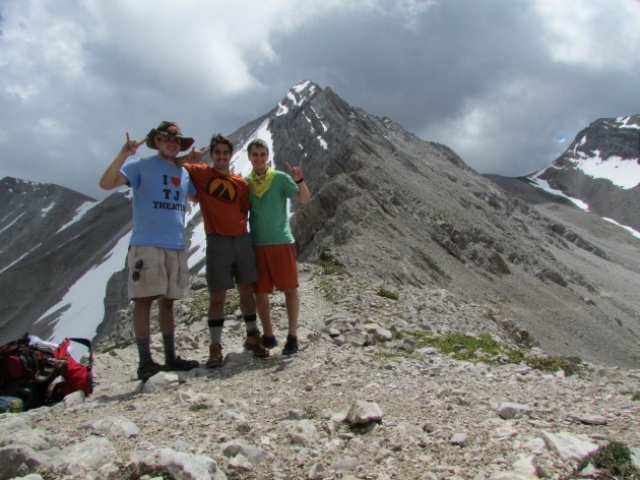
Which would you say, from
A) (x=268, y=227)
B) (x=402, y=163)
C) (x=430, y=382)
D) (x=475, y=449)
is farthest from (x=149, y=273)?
(x=402, y=163)

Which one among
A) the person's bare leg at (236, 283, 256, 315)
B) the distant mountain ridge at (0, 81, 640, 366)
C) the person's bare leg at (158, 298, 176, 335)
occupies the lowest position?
the person's bare leg at (158, 298, 176, 335)

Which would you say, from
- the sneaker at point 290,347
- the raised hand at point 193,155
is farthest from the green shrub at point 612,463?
the raised hand at point 193,155

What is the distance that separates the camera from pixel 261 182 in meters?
8.00

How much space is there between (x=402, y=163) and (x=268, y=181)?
154 ft

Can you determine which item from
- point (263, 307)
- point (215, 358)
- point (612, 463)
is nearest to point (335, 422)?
point (612, 463)

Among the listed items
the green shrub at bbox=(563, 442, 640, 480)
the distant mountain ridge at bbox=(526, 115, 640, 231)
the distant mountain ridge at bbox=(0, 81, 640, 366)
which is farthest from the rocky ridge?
the distant mountain ridge at bbox=(526, 115, 640, 231)

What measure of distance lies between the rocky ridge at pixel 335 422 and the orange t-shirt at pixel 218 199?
194cm

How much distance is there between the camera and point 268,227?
8.00 metres

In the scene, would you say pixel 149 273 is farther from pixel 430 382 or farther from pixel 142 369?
pixel 430 382

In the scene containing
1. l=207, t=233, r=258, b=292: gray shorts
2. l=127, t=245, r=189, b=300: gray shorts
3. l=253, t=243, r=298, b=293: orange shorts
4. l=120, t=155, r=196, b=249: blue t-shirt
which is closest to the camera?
l=127, t=245, r=189, b=300: gray shorts

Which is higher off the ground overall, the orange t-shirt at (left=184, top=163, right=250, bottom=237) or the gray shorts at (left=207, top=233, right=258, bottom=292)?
the orange t-shirt at (left=184, top=163, right=250, bottom=237)

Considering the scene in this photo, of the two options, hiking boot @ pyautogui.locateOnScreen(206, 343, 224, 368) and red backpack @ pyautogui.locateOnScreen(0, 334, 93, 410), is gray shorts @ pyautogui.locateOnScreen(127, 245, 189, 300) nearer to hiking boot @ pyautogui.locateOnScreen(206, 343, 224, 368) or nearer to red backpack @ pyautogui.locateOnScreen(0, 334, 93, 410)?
hiking boot @ pyautogui.locateOnScreen(206, 343, 224, 368)

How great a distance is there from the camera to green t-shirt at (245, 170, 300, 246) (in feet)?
26.3

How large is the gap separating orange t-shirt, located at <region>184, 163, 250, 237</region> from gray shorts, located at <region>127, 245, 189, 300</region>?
0.78 m
